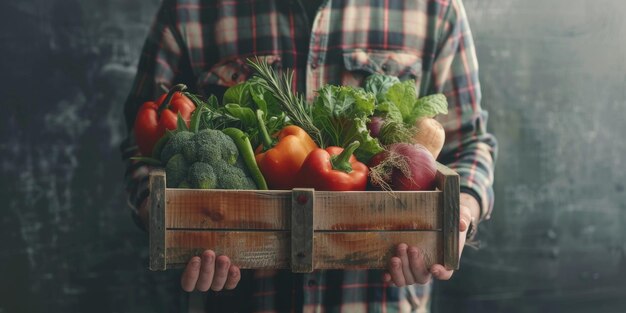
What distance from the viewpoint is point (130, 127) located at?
1939mm

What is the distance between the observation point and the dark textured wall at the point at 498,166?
2340mm

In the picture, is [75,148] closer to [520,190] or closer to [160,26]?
[160,26]

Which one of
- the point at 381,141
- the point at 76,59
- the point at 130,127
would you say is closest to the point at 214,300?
the point at 130,127

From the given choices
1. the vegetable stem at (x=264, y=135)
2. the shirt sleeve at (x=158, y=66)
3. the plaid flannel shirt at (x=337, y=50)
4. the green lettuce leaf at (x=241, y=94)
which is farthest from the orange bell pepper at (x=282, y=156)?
the shirt sleeve at (x=158, y=66)

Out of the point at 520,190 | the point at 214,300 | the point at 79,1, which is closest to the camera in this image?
the point at 214,300

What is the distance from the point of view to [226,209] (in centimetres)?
120

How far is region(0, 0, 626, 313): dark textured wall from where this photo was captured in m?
2.34

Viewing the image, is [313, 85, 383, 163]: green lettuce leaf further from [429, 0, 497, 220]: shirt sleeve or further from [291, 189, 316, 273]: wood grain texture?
[429, 0, 497, 220]: shirt sleeve

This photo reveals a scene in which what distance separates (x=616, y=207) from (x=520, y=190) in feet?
1.23

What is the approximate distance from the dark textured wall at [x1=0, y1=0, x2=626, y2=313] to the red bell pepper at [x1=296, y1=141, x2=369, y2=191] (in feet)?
4.48

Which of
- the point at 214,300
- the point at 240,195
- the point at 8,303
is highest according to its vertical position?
the point at 240,195

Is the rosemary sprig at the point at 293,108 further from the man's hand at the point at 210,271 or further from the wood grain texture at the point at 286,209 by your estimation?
the man's hand at the point at 210,271

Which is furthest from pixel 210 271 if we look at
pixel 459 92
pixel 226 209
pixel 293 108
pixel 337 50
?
pixel 459 92

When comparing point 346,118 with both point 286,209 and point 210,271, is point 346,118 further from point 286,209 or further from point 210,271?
point 210,271
